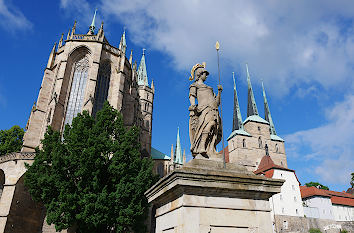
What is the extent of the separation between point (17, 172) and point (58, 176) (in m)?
8.45

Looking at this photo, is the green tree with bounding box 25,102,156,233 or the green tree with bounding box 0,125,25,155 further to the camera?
the green tree with bounding box 0,125,25,155

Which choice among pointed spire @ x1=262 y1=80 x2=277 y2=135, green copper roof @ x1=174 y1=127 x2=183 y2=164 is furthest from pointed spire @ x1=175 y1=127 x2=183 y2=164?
pointed spire @ x1=262 y1=80 x2=277 y2=135

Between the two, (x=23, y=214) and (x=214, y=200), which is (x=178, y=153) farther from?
(x=214, y=200)

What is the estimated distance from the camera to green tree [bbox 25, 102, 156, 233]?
15.6m

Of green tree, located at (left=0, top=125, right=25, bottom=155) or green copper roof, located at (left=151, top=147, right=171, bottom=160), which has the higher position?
green copper roof, located at (left=151, top=147, right=171, bottom=160)

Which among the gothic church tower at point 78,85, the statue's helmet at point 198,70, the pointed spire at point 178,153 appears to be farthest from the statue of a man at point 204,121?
the pointed spire at point 178,153

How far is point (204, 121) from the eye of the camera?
4.72m

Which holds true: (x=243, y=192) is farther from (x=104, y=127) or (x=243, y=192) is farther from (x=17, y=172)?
(x=17, y=172)

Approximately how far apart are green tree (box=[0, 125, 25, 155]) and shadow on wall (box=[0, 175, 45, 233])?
47.5ft

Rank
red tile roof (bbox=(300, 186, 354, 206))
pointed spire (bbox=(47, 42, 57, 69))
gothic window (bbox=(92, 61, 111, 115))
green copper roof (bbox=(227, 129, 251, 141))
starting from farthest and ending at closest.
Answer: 1. green copper roof (bbox=(227, 129, 251, 141))
2. red tile roof (bbox=(300, 186, 354, 206))
3. pointed spire (bbox=(47, 42, 57, 69))
4. gothic window (bbox=(92, 61, 111, 115))

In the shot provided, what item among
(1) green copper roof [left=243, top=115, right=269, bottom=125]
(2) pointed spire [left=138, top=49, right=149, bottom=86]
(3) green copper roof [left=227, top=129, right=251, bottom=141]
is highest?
(2) pointed spire [left=138, top=49, right=149, bottom=86]

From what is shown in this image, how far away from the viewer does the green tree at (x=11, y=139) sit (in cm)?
3372

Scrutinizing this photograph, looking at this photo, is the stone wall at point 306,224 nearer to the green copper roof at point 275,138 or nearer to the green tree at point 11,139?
the green copper roof at point 275,138

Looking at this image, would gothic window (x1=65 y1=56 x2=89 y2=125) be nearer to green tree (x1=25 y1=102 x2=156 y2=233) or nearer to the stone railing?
the stone railing
